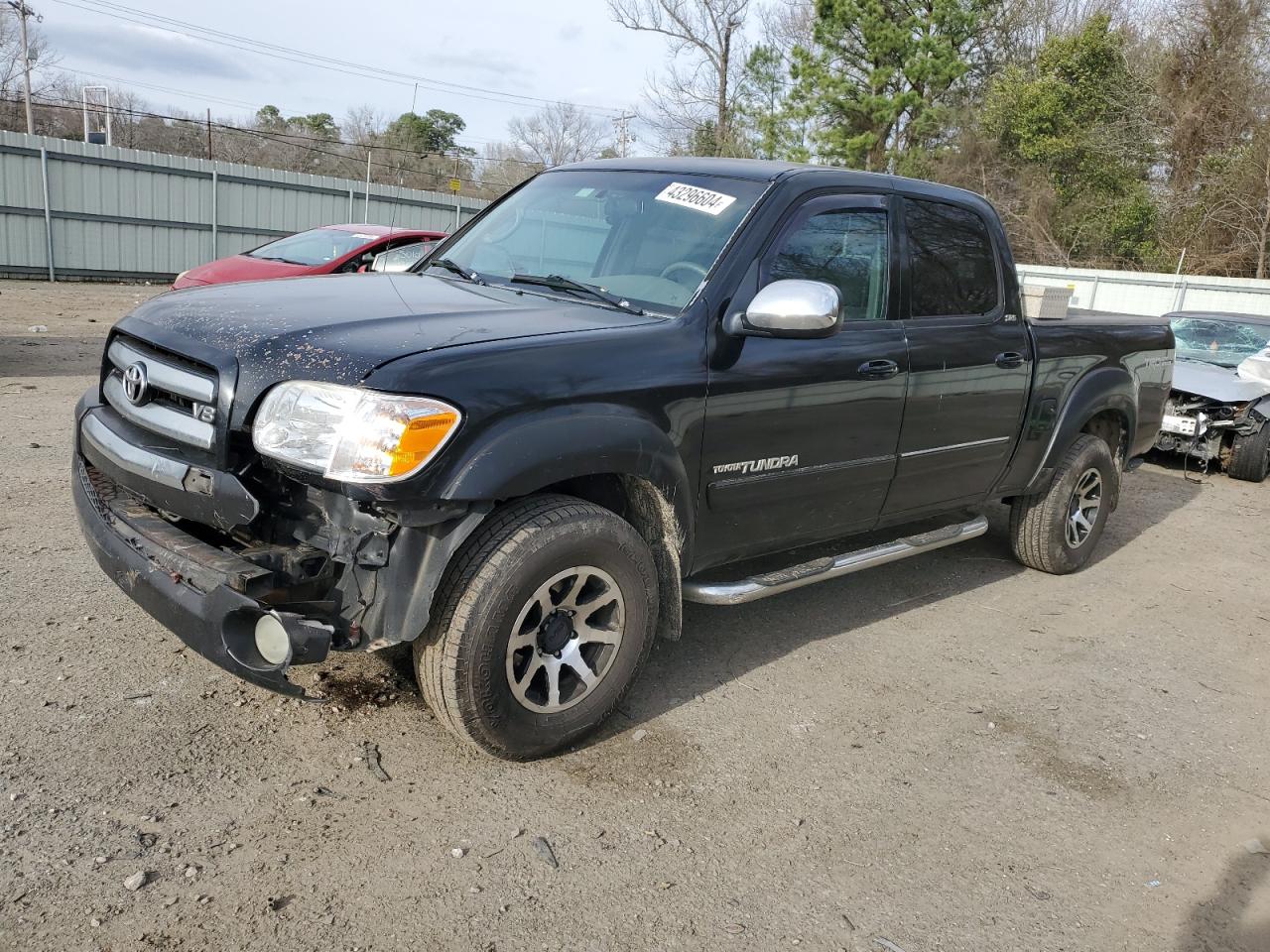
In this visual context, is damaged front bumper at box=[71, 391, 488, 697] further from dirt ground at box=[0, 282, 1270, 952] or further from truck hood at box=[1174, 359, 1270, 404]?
truck hood at box=[1174, 359, 1270, 404]

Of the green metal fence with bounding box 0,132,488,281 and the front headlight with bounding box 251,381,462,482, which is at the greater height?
the front headlight with bounding box 251,381,462,482

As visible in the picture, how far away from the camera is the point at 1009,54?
3494 centimetres

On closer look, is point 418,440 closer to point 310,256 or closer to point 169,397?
point 169,397

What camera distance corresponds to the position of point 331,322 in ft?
10.3

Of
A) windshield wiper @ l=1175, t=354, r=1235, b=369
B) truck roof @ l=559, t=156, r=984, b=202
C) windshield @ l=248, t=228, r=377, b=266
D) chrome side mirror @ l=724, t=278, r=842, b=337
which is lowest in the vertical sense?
windshield @ l=248, t=228, r=377, b=266

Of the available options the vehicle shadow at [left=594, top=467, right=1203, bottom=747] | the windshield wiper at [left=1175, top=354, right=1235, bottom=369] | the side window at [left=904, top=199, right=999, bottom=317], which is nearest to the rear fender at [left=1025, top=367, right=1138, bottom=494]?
the vehicle shadow at [left=594, top=467, right=1203, bottom=747]

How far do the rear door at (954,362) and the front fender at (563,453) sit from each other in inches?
55.9

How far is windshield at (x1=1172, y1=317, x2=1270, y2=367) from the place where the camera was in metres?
10.0

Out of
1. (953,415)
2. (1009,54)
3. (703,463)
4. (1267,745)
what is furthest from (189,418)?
(1009,54)

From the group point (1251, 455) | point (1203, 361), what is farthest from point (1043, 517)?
point (1203, 361)

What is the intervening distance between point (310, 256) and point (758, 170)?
8755mm

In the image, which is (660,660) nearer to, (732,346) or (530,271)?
(732,346)

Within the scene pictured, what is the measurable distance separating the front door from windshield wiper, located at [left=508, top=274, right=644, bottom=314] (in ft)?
1.24

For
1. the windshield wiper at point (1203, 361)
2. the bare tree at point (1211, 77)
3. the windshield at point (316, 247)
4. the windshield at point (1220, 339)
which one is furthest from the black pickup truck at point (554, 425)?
the bare tree at point (1211, 77)
